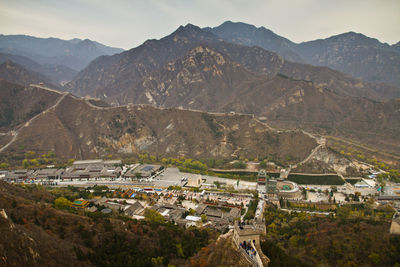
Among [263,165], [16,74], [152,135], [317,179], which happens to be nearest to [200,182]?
[263,165]

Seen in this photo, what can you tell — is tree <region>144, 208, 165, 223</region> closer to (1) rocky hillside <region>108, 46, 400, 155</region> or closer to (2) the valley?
(2) the valley

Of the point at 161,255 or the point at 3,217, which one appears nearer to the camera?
the point at 3,217

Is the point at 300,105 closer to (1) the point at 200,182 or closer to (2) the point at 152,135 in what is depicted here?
(2) the point at 152,135

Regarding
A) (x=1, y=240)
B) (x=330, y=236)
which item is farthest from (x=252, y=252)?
(x=1, y=240)

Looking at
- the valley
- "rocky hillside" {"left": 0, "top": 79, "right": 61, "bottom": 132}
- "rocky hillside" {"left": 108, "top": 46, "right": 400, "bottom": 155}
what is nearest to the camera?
the valley

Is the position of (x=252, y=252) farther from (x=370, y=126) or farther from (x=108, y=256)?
(x=370, y=126)

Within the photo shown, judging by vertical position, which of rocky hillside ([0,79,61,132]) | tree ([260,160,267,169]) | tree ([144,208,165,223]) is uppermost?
rocky hillside ([0,79,61,132])

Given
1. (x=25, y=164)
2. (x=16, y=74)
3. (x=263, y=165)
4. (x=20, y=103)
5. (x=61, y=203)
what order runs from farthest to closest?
(x=16, y=74)
(x=20, y=103)
(x=25, y=164)
(x=263, y=165)
(x=61, y=203)

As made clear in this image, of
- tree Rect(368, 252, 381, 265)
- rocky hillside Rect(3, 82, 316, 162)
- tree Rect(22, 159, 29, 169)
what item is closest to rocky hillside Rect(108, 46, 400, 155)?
rocky hillside Rect(3, 82, 316, 162)

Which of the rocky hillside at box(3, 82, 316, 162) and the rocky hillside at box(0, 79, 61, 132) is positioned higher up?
the rocky hillside at box(0, 79, 61, 132)

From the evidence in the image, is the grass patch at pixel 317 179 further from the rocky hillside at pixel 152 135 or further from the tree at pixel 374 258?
the tree at pixel 374 258

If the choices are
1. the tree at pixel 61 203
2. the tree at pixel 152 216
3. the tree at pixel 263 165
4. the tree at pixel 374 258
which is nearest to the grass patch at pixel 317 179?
the tree at pixel 263 165
